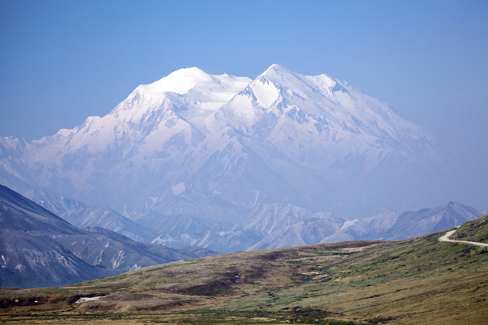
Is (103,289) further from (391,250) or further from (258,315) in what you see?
(391,250)

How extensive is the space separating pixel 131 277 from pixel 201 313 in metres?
57.5

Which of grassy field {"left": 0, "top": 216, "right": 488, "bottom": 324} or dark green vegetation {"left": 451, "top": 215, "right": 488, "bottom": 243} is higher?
dark green vegetation {"left": 451, "top": 215, "right": 488, "bottom": 243}

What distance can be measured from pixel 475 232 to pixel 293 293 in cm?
4569

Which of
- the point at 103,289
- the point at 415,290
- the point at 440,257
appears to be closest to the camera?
the point at 415,290

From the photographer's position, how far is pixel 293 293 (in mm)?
124750

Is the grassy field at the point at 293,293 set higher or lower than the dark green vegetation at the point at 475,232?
lower

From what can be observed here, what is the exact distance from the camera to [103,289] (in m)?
137

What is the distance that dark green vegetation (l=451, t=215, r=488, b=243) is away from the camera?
390 feet

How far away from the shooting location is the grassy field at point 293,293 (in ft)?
268

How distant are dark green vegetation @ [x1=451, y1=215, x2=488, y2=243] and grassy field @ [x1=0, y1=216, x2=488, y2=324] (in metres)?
1.77

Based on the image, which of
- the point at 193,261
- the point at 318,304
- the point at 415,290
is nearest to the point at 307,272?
the point at 193,261

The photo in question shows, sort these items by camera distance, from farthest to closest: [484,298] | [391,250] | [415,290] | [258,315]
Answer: [391,250], [258,315], [415,290], [484,298]

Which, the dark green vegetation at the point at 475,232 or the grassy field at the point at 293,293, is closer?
the grassy field at the point at 293,293

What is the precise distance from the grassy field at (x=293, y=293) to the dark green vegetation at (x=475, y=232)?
1.77 metres
